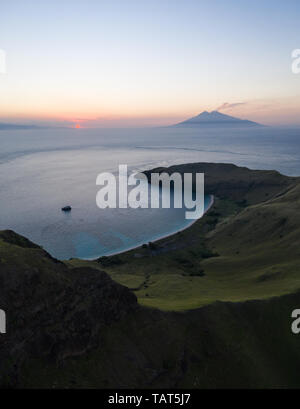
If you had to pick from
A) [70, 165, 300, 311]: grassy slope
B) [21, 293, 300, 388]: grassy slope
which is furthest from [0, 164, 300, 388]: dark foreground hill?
[70, 165, 300, 311]: grassy slope

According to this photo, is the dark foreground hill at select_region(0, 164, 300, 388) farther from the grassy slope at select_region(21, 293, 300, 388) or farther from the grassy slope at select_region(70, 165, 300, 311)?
the grassy slope at select_region(70, 165, 300, 311)

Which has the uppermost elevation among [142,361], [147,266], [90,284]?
[90,284]

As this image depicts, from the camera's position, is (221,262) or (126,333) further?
(221,262)

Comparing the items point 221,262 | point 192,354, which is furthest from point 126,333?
point 221,262

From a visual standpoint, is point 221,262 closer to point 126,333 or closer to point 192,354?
point 192,354

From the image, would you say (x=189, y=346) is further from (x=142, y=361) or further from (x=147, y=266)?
(x=147, y=266)

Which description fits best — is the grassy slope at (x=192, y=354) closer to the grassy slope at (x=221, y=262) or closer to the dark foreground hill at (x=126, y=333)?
the dark foreground hill at (x=126, y=333)

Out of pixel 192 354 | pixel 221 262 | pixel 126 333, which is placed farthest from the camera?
pixel 221 262

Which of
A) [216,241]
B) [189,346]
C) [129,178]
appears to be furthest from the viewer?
[129,178]

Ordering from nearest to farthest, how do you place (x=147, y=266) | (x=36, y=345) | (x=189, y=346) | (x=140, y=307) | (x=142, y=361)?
(x=36, y=345)
(x=142, y=361)
(x=189, y=346)
(x=140, y=307)
(x=147, y=266)

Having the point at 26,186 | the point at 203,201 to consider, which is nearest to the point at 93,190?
the point at 26,186

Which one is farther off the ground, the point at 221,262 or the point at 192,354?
the point at 192,354
